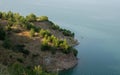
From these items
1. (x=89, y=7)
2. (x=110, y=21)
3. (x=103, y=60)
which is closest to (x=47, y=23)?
(x=103, y=60)

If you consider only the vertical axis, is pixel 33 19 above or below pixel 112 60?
above

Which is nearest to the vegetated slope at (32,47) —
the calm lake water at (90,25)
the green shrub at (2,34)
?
the green shrub at (2,34)

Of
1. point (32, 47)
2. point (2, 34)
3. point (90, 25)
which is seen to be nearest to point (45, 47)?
point (32, 47)

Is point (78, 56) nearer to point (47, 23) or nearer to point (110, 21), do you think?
point (47, 23)

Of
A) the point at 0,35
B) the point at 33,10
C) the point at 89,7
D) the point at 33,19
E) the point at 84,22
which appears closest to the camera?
the point at 0,35

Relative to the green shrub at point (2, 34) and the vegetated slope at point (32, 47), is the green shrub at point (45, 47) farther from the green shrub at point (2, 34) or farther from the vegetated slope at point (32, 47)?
the green shrub at point (2, 34)

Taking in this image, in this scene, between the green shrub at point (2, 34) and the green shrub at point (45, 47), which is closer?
the green shrub at point (2, 34)

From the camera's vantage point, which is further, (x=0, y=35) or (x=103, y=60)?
(x=103, y=60)

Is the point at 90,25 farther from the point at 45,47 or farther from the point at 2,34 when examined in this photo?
the point at 2,34
